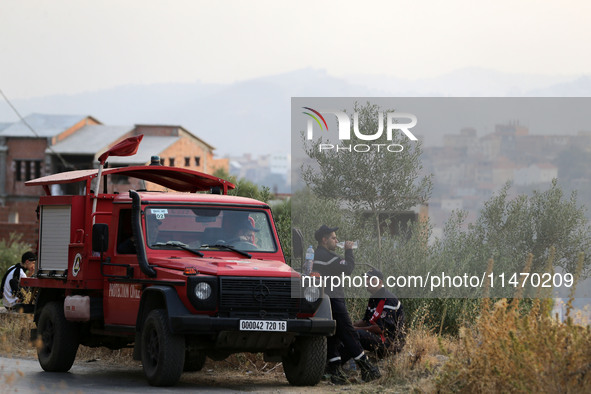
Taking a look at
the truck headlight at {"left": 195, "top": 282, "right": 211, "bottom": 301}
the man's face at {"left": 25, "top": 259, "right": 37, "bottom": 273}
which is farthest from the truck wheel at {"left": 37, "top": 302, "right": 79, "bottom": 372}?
the man's face at {"left": 25, "top": 259, "right": 37, "bottom": 273}

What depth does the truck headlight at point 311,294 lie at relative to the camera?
11625 millimetres

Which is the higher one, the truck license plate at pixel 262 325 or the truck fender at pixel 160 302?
the truck fender at pixel 160 302

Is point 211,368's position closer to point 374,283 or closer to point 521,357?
point 374,283

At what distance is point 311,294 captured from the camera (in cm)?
1166

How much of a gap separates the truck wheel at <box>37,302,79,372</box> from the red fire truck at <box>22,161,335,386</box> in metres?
0.01

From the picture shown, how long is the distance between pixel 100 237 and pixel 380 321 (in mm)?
3556

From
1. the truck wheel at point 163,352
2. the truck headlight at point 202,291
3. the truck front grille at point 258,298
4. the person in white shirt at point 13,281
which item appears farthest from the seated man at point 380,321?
the person in white shirt at point 13,281

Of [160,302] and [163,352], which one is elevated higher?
[160,302]

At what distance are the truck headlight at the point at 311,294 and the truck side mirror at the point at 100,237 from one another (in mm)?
2527

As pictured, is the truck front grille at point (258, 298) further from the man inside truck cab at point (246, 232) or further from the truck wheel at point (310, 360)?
the man inside truck cab at point (246, 232)

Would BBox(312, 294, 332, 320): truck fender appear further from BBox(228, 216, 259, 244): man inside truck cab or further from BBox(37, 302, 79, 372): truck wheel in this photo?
BBox(37, 302, 79, 372): truck wheel

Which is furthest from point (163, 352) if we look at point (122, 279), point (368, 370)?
point (368, 370)

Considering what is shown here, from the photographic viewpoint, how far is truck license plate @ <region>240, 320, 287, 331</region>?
1115cm

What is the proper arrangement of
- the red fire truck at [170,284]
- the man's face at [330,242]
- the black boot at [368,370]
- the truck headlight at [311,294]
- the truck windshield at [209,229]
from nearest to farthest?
the red fire truck at [170,284] < the truck headlight at [311,294] < the black boot at [368,370] < the truck windshield at [209,229] < the man's face at [330,242]
